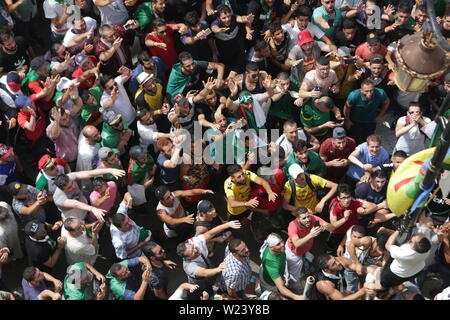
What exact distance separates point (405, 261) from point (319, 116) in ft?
9.12

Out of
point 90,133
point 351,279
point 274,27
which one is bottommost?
point 351,279

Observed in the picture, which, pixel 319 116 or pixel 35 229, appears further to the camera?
pixel 319 116

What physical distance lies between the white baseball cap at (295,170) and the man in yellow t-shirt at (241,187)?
324mm

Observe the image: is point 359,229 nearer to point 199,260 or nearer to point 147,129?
point 199,260

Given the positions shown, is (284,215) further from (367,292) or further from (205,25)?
(205,25)

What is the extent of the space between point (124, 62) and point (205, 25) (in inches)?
51.8

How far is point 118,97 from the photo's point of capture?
9.01 meters

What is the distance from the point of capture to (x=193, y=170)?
8.60m

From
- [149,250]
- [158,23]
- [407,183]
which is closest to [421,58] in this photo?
[407,183]

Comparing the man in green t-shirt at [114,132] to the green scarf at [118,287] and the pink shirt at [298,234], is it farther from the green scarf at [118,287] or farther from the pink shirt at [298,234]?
the pink shirt at [298,234]

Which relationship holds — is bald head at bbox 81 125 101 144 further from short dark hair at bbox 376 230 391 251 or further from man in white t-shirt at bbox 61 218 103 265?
short dark hair at bbox 376 230 391 251

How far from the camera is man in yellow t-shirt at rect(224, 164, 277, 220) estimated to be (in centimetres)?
806

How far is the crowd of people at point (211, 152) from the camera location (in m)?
7.68

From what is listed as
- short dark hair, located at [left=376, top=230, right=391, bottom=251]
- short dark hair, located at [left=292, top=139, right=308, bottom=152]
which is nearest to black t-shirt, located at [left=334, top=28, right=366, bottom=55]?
short dark hair, located at [left=292, top=139, right=308, bottom=152]
